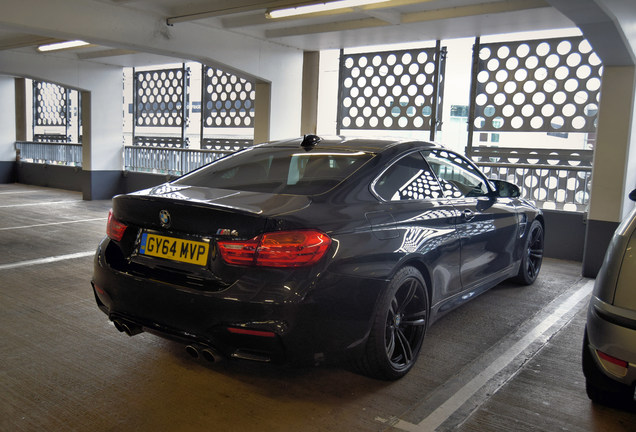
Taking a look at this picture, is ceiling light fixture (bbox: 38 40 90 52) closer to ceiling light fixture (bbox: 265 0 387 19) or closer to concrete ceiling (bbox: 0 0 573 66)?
concrete ceiling (bbox: 0 0 573 66)

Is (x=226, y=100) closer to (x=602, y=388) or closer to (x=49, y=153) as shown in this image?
(x=49, y=153)

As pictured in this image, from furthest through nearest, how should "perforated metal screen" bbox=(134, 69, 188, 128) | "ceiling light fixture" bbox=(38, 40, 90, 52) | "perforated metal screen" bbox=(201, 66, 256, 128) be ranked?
"perforated metal screen" bbox=(134, 69, 188, 128) < "perforated metal screen" bbox=(201, 66, 256, 128) < "ceiling light fixture" bbox=(38, 40, 90, 52)

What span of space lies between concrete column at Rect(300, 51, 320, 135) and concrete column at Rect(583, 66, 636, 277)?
5.16m

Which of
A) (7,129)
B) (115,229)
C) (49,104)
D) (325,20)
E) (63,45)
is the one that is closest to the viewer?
(115,229)

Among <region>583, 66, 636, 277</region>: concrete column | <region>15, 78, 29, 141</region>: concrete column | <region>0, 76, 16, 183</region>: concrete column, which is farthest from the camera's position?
<region>15, 78, 29, 141</region>: concrete column

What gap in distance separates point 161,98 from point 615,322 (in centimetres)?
1201

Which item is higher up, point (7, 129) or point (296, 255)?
point (7, 129)

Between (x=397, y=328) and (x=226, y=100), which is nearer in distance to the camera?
(x=397, y=328)

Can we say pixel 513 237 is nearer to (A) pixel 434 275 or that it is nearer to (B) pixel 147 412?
(A) pixel 434 275

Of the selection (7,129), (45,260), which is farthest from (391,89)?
(7,129)

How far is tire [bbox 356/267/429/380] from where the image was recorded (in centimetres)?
290

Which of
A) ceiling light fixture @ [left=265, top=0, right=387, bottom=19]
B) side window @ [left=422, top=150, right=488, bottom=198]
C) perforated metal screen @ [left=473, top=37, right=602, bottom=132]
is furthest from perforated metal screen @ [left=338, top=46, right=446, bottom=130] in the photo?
side window @ [left=422, top=150, right=488, bottom=198]

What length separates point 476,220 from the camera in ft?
12.8

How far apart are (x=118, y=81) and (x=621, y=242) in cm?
1247
